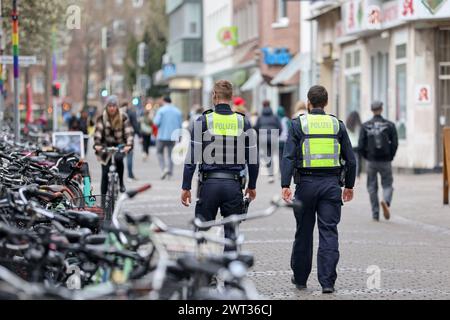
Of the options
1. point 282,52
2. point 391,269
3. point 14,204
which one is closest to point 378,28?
point 282,52

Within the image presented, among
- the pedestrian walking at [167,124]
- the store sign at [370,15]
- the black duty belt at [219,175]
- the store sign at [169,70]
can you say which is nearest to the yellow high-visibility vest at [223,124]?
the black duty belt at [219,175]

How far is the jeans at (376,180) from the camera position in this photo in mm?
18906

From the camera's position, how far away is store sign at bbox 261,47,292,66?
5228 cm

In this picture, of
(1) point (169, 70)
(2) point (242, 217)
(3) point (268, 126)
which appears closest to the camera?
(2) point (242, 217)

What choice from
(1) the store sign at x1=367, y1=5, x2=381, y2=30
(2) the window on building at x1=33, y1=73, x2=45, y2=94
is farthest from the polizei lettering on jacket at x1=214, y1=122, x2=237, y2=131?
(2) the window on building at x1=33, y1=73, x2=45, y2=94

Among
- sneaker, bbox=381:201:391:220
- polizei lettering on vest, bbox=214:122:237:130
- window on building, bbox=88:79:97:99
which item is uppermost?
window on building, bbox=88:79:97:99

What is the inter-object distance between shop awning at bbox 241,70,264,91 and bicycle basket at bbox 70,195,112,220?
142ft

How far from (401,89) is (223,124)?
2354 cm

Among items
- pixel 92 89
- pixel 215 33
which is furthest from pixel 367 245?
pixel 92 89

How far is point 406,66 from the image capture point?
3281 centimetres

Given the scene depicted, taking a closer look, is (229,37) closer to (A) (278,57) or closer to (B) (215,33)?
(B) (215,33)

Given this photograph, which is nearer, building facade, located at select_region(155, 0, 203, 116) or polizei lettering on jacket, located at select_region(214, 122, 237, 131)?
polizei lettering on jacket, located at select_region(214, 122, 237, 131)

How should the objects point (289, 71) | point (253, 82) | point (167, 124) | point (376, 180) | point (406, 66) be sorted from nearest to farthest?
point (376, 180)
point (167, 124)
point (406, 66)
point (289, 71)
point (253, 82)

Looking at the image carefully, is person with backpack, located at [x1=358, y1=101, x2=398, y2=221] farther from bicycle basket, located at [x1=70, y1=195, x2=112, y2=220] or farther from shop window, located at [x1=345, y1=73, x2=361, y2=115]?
A: shop window, located at [x1=345, y1=73, x2=361, y2=115]
